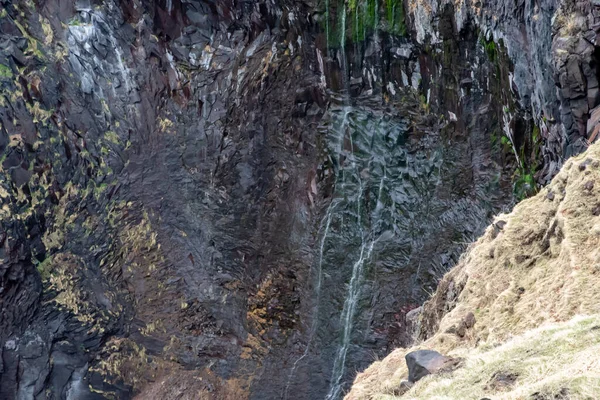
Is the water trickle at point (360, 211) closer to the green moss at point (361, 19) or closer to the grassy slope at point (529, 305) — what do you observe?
the green moss at point (361, 19)

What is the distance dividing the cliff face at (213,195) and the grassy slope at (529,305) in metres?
13.4

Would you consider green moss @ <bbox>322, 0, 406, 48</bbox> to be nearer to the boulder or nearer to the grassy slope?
the grassy slope

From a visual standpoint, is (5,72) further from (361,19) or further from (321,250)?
(321,250)

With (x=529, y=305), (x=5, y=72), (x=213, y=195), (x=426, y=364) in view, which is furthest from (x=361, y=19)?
(x=426, y=364)

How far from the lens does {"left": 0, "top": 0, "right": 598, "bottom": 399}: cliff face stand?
77.8ft

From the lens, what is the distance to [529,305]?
7297 mm

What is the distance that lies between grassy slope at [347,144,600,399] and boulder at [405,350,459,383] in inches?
7.4

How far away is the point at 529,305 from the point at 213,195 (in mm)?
19693

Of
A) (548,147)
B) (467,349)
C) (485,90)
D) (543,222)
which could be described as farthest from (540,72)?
(467,349)

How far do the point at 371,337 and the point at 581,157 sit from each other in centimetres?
1610

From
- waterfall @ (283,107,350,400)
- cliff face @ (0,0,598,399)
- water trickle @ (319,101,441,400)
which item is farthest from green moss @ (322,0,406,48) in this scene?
waterfall @ (283,107,350,400)

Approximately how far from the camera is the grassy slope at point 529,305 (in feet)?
16.7

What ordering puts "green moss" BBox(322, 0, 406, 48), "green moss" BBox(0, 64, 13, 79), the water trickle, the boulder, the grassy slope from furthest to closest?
"green moss" BBox(0, 64, 13, 79) < the water trickle < "green moss" BBox(322, 0, 406, 48) < the boulder < the grassy slope

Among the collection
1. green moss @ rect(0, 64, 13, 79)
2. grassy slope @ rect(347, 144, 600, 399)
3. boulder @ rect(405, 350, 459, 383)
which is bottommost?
boulder @ rect(405, 350, 459, 383)
